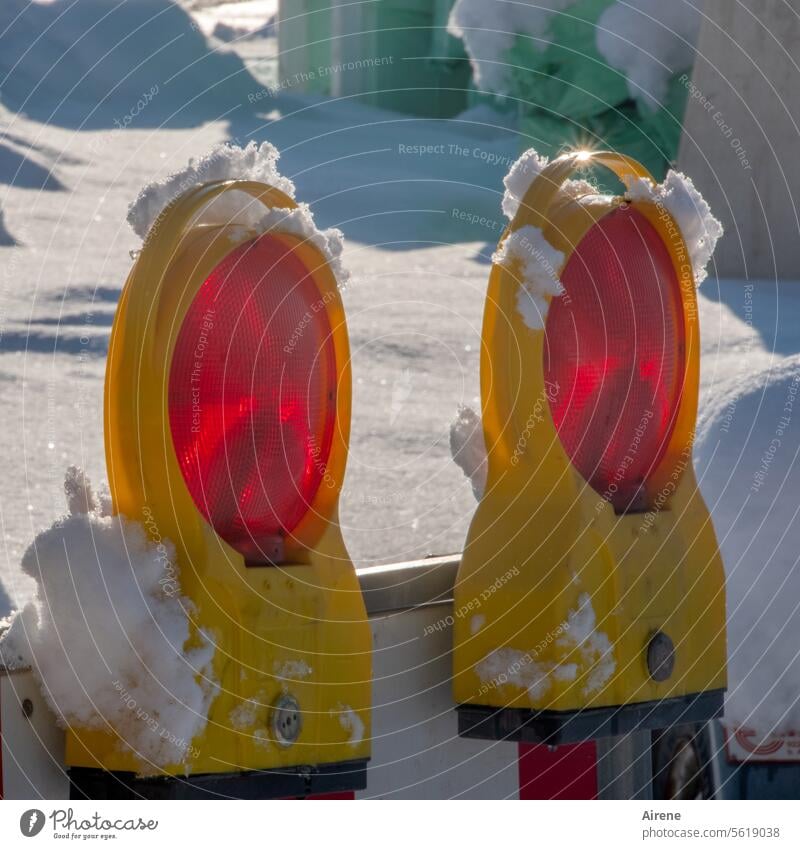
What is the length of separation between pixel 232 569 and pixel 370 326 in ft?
9.22

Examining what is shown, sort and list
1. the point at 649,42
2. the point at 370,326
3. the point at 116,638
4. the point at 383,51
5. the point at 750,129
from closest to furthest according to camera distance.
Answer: the point at 116,638 < the point at 370,326 < the point at 750,129 < the point at 649,42 < the point at 383,51

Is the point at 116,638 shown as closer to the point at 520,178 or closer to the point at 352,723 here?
the point at 352,723

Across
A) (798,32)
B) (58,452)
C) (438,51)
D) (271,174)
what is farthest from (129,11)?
(271,174)

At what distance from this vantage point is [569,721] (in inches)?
56.8

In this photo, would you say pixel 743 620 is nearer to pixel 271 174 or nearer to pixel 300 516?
pixel 300 516

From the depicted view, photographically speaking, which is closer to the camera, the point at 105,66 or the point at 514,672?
the point at 514,672

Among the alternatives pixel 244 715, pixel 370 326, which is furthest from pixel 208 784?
pixel 370 326

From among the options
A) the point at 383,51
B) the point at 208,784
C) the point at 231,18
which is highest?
the point at 231,18

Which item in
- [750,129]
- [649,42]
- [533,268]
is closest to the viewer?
[533,268]

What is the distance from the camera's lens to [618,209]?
149 centimetres

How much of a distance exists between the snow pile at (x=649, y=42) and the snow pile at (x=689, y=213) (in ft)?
22.4

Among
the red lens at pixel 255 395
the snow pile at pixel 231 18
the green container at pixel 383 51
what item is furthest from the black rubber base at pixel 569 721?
the green container at pixel 383 51

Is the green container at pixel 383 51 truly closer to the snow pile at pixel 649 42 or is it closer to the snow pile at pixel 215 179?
the snow pile at pixel 649 42

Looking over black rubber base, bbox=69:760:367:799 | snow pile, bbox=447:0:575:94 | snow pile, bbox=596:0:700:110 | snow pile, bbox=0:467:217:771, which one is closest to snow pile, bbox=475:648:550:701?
black rubber base, bbox=69:760:367:799
